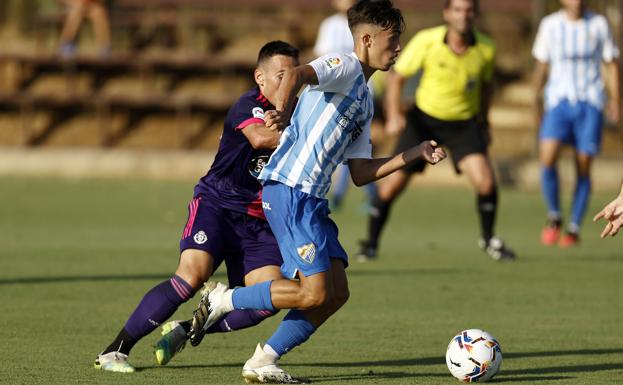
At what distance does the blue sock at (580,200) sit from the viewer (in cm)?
1342

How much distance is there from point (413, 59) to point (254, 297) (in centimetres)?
586

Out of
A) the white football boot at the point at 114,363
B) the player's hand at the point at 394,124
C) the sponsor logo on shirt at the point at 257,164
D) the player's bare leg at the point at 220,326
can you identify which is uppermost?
the sponsor logo on shirt at the point at 257,164

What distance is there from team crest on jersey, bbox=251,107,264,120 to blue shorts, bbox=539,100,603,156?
23.5 ft

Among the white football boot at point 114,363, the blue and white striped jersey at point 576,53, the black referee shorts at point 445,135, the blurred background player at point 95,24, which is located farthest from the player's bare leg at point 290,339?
the blurred background player at point 95,24

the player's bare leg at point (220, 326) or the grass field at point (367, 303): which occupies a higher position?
the player's bare leg at point (220, 326)

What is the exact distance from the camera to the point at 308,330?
647 centimetres

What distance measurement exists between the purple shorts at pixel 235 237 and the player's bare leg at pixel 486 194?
5105 millimetres

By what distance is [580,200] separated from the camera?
13.5 meters

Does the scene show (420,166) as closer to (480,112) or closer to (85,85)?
(480,112)

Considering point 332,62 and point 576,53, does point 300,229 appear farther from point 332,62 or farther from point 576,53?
point 576,53

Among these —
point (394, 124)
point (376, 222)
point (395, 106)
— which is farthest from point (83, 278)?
point (395, 106)

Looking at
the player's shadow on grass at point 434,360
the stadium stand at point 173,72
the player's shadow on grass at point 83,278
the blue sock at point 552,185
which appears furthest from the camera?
the stadium stand at point 173,72

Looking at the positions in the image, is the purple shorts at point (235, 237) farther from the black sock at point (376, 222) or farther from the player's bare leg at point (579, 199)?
the player's bare leg at point (579, 199)

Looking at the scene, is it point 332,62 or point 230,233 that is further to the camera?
point 230,233
